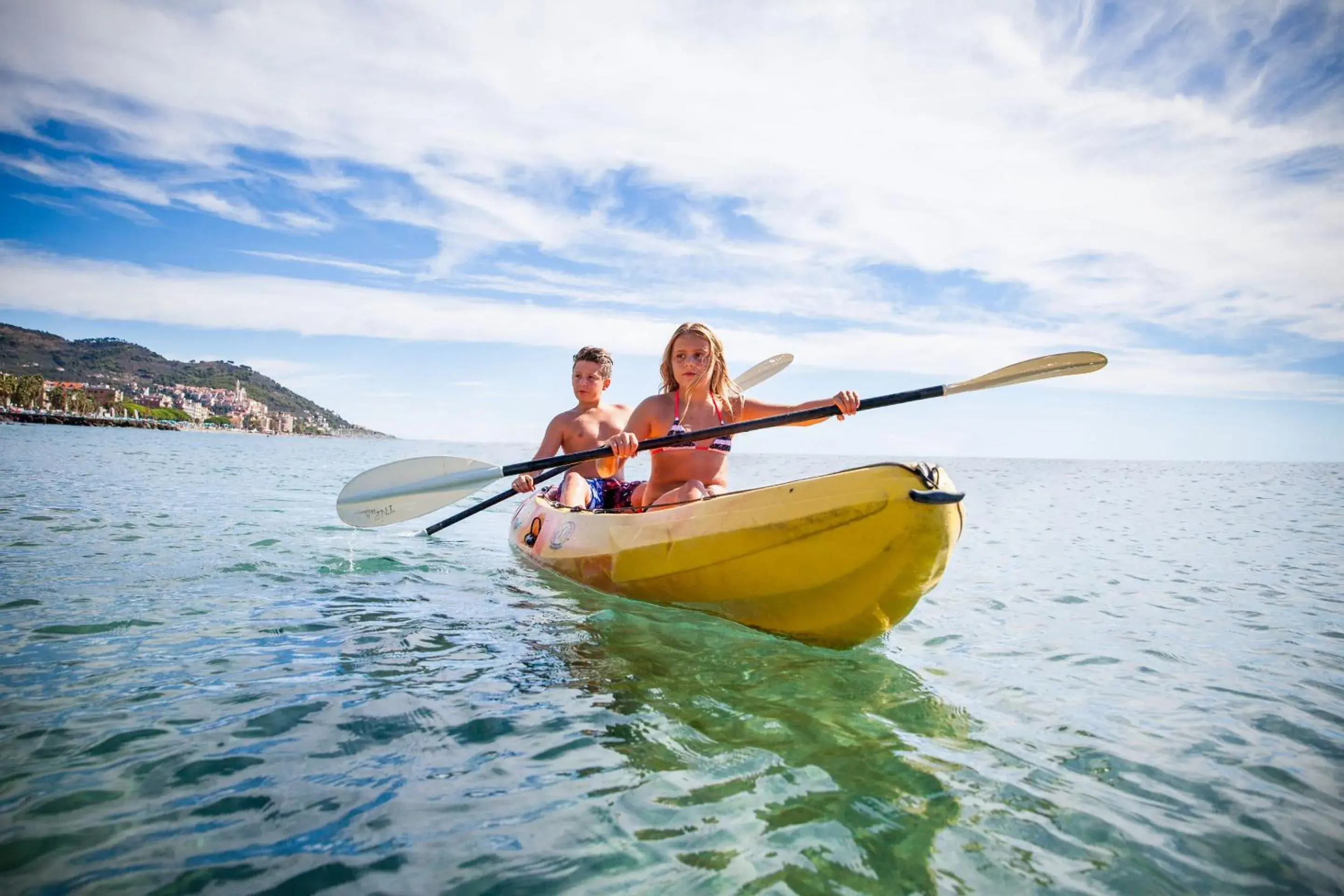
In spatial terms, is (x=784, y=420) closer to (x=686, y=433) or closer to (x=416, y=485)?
(x=686, y=433)

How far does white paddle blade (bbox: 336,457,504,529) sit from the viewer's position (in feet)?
21.6

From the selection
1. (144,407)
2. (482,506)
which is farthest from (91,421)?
(482,506)

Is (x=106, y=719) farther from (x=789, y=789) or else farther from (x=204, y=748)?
(x=789, y=789)

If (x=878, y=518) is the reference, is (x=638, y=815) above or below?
below

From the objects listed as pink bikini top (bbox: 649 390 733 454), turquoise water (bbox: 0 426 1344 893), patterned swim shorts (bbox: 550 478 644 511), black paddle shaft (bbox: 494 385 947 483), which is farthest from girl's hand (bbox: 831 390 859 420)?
patterned swim shorts (bbox: 550 478 644 511)

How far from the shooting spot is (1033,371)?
15.9 feet

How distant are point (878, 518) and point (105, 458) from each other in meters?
25.1

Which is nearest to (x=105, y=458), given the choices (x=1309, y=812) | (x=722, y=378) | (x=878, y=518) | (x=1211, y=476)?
(x=722, y=378)

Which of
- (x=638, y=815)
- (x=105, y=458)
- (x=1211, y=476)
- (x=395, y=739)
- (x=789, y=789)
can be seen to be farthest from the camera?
(x=1211, y=476)

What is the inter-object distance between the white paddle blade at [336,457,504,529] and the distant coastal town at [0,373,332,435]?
115 m

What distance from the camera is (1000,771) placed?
2770 millimetres

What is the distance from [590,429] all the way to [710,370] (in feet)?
7.21

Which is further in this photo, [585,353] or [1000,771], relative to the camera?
[585,353]

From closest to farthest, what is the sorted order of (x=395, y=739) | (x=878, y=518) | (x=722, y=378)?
1. (x=395, y=739)
2. (x=878, y=518)
3. (x=722, y=378)
